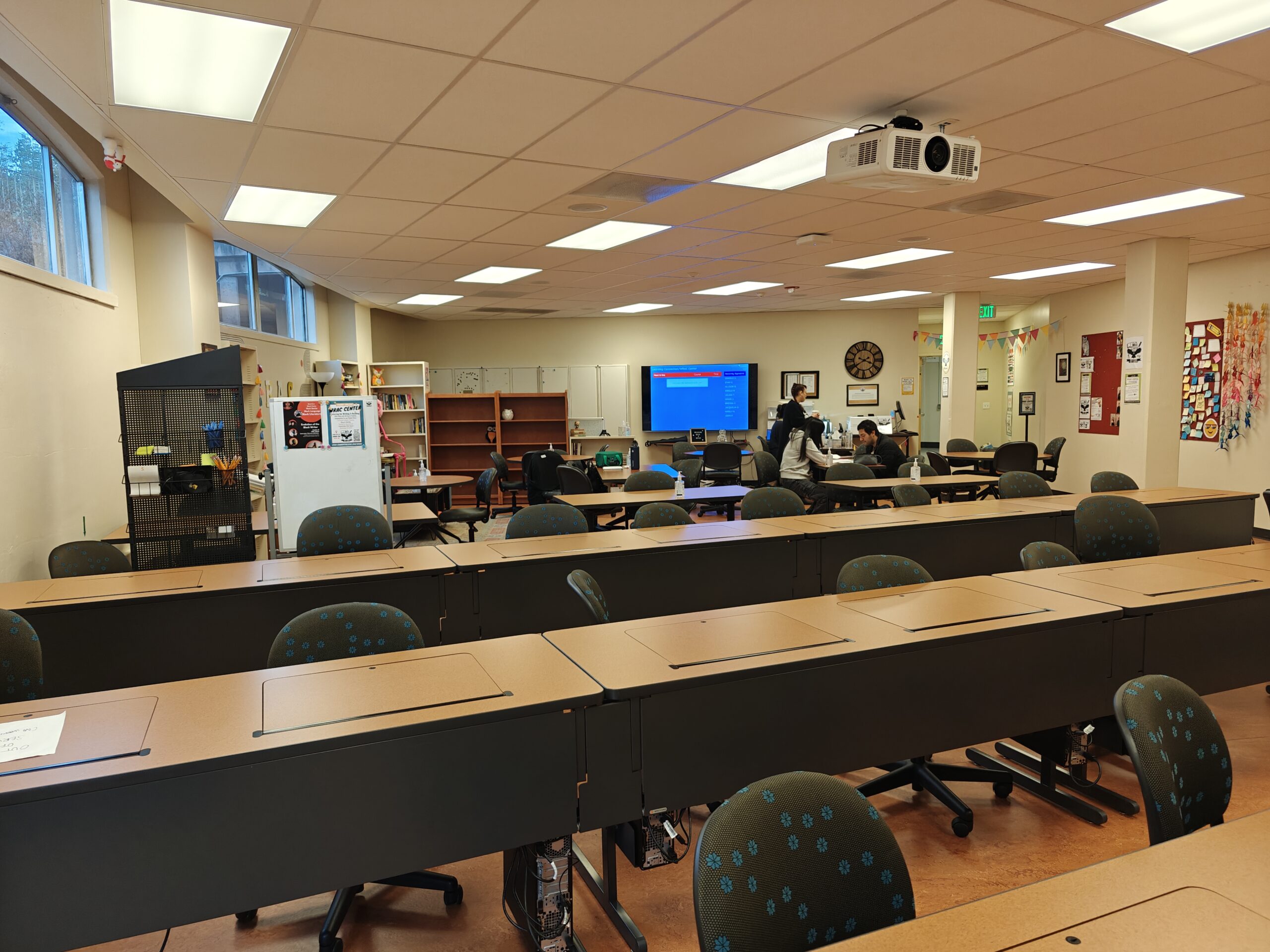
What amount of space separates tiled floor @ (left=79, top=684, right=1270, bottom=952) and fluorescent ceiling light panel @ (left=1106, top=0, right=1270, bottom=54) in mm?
2525

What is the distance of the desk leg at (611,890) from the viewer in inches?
87.0

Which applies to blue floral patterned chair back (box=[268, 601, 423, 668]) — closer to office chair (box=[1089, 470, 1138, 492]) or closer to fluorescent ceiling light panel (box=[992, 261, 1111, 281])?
office chair (box=[1089, 470, 1138, 492])

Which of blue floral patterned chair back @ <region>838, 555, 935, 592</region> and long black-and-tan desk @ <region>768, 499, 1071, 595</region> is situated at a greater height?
blue floral patterned chair back @ <region>838, 555, 935, 592</region>

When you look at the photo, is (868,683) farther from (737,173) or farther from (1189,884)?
(737,173)

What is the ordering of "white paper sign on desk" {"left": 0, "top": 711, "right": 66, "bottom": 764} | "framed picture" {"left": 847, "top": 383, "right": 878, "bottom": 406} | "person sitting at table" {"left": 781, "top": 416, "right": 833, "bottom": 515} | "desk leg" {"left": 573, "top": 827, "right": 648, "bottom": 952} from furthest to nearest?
"framed picture" {"left": 847, "top": 383, "right": 878, "bottom": 406} < "person sitting at table" {"left": 781, "top": 416, "right": 833, "bottom": 515} < "desk leg" {"left": 573, "top": 827, "right": 648, "bottom": 952} < "white paper sign on desk" {"left": 0, "top": 711, "right": 66, "bottom": 764}

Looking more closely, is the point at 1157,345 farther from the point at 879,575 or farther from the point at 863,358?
the point at 863,358

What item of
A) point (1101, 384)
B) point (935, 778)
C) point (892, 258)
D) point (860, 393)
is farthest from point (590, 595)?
point (860, 393)

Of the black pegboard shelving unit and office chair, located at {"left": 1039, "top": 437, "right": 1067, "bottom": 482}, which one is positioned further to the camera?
office chair, located at {"left": 1039, "top": 437, "right": 1067, "bottom": 482}

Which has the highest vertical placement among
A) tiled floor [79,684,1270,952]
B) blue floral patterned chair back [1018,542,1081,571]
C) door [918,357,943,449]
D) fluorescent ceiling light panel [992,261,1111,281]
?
fluorescent ceiling light panel [992,261,1111,281]

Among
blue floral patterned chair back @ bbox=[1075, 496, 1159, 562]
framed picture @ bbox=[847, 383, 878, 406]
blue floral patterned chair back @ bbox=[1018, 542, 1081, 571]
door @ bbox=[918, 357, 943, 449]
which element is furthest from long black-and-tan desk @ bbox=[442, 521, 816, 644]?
door @ bbox=[918, 357, 943, 449]

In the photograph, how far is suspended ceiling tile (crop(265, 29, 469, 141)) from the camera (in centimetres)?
274

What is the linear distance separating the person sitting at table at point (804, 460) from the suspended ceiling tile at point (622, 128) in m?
4.22

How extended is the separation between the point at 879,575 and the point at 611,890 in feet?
4.97

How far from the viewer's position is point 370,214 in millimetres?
5078
